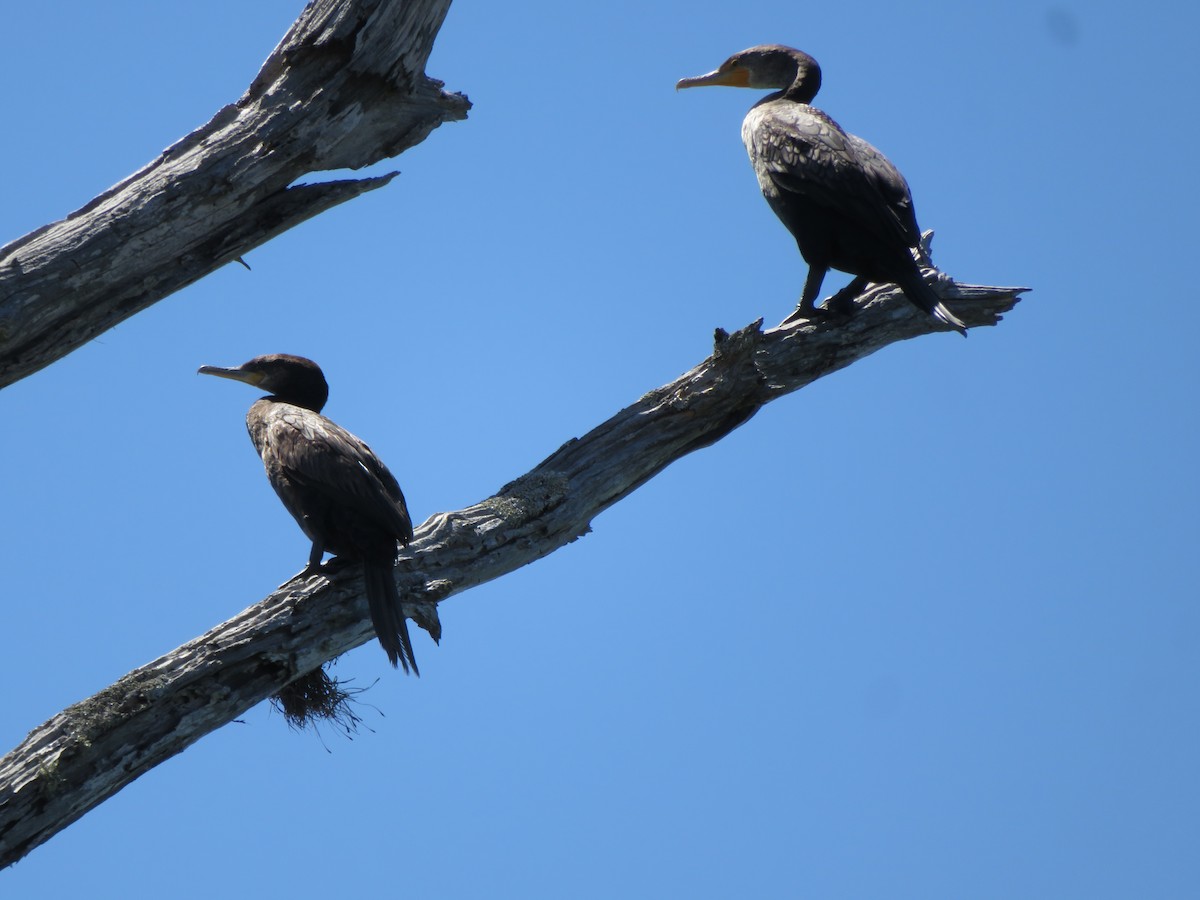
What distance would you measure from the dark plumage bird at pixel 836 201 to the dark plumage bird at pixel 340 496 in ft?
6.92

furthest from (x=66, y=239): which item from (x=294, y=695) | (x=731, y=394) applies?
(x=731, y=394)

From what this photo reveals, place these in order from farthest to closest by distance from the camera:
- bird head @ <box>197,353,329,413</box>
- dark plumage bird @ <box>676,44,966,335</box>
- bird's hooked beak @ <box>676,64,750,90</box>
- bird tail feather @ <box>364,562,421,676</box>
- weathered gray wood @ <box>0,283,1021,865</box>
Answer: bird's hooked beak @ <box>676,64,750,90</box>
bird head @ <box>197,353,329,413</box>
dark plumage bird @ <box>676,44,966,335</box>
bird tail feather @ <box>364,562,421,676</box>
weathered gray wood @ <box>0,283,1021,865</box>

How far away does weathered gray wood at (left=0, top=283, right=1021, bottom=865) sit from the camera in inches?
154

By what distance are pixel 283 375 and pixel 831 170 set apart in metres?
2.94

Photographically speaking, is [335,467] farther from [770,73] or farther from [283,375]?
[770,73]

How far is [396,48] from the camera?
14.8ft

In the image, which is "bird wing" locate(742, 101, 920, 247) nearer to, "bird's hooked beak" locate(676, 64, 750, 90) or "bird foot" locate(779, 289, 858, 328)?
"bird foot" locate(779, 289, 858, 328)

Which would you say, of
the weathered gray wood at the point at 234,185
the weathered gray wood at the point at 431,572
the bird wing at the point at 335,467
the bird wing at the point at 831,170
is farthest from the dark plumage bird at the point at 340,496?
the bird wing at the point at 831,170

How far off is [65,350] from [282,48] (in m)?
1.36

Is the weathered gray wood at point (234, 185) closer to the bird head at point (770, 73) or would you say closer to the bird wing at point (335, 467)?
the bird wing at point (335, 467)

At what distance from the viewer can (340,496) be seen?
16.5ft

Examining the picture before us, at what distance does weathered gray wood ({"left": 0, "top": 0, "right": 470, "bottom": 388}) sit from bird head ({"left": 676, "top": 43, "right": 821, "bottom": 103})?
8.94 ft

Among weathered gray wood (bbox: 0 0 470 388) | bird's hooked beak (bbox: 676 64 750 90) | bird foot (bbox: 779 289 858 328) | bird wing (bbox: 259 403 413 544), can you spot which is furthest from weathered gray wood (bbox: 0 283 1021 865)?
bird's hooked beak (bbox: 676 64 750 90)

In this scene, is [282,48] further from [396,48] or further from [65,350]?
[65,350]
